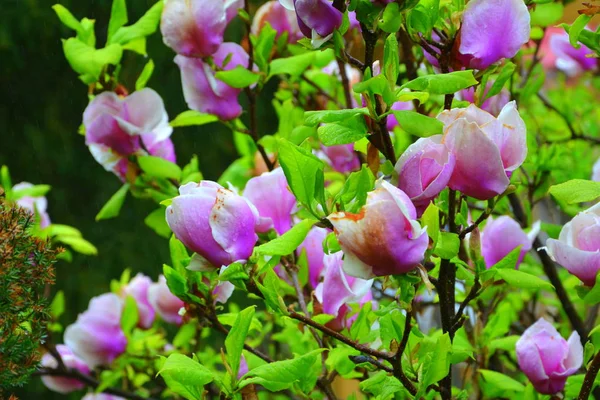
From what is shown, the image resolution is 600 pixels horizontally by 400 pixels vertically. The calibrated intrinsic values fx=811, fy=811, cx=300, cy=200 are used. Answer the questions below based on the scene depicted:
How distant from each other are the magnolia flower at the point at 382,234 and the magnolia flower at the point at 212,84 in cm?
38

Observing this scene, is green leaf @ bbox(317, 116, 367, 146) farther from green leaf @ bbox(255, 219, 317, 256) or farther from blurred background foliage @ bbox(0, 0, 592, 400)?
blurred background foliage @ bbox(0, 0, 592, 400)

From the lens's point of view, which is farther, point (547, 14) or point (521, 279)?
point (547, 14)

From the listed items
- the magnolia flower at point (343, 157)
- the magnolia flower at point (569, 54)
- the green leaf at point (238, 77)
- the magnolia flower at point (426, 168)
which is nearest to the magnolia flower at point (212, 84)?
the green leaf at point (238, 77)

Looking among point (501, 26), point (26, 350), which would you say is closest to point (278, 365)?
point (26, 350)

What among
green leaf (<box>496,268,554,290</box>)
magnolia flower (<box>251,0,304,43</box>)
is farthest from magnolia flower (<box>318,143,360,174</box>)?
green leaf (<box>496,268,554,290</box>)

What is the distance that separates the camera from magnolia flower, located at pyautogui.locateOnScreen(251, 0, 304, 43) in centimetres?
96

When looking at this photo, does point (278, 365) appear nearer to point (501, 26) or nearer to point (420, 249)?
point (420, 249)

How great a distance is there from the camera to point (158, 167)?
0.86 m

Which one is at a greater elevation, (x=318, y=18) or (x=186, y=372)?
(x=318, y=18)

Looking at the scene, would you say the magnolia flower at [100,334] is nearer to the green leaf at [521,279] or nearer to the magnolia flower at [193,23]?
the magnolia flower at [193,23]

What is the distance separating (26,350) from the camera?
59 cm

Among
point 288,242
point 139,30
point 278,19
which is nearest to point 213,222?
point 288,242

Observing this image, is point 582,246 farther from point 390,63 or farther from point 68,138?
point 68,138

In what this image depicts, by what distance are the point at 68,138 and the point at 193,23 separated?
175 centimetres
